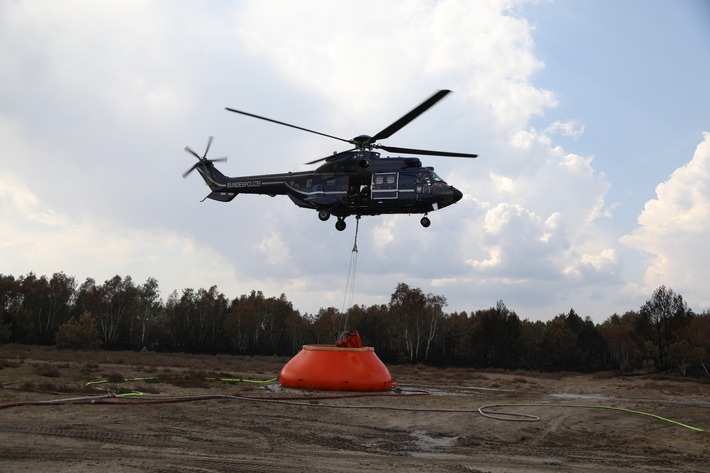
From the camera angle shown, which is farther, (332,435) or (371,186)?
(371,186)

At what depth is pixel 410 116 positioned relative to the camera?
18.2 metres

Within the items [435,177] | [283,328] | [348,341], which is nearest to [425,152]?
[435,177]

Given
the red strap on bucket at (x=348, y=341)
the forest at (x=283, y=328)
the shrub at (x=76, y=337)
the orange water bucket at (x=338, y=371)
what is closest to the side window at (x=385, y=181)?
the red strap on bucket at (x=348, y=341)

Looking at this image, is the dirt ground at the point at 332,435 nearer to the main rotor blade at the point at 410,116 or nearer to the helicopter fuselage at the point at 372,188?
the helicopter fuselage at the point at 372,188

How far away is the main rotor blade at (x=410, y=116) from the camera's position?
55.2 ft

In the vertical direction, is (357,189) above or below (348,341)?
above

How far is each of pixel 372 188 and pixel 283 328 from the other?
89517 mm

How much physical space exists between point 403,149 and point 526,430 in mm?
11639

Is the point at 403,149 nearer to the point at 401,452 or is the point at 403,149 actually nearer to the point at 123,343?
the point at 401,452

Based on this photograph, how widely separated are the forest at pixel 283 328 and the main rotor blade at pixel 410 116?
177 feet

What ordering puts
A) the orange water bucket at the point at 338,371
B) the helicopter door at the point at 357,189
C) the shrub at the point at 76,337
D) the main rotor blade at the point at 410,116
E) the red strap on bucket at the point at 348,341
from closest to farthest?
1. the main rotor blade at the point at 410,116
2. the orange water bucket at the point at 338,371
3. the helicopter door at the point at 357,189
4. the red strap on bucket at the point at 348,341
5. the shrub at the point at 76,337

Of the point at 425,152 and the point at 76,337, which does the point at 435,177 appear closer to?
the point at 425,152

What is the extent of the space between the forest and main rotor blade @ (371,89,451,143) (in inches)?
2126

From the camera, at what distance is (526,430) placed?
13305 mm
